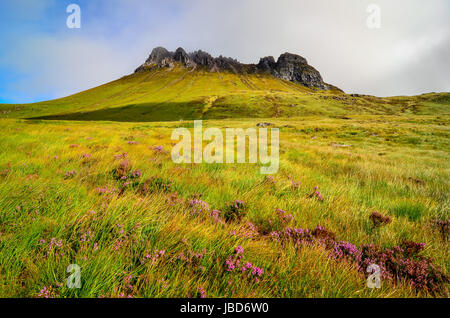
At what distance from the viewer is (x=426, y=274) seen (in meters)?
1.66

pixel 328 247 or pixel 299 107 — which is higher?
pixel 299 107

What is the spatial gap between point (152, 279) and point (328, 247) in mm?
1883

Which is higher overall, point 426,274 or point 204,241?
point 204,241

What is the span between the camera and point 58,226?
5.07 ft

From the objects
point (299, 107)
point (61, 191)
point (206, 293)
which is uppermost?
point (299, 107)

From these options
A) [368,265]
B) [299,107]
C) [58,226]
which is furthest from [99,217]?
[299,107]

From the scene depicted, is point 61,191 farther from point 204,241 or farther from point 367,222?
point 367,222
